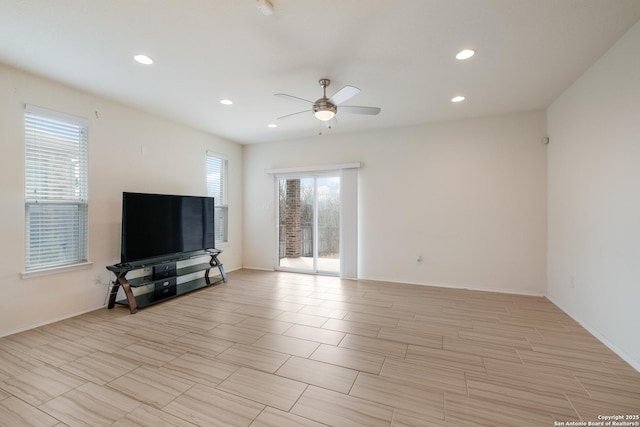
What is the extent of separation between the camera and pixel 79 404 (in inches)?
75.3

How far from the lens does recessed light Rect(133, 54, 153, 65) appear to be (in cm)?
273

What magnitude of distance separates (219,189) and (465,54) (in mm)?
4895

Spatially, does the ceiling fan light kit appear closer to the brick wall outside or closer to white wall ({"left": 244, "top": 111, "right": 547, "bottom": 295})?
white wall ({"left": 244, "top": 111, "right": 547, "bottom": 295})

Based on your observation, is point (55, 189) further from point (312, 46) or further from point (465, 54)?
point (465, 54)

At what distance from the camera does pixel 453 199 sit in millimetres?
4723

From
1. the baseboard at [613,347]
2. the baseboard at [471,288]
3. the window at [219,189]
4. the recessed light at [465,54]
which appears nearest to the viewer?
the baseboard at [613,347]

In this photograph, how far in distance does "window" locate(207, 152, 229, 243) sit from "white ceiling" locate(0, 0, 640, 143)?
181 cm

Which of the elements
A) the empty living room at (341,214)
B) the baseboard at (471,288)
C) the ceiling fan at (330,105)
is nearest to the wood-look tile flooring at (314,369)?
the empty living room at (341,214)

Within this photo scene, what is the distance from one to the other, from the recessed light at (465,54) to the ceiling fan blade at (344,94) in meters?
1.05

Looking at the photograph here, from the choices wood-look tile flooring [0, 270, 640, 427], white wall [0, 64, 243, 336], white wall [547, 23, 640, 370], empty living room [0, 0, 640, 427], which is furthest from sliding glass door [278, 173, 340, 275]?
white wall [547, 23, 640, 370]

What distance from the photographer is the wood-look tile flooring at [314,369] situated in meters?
1.82

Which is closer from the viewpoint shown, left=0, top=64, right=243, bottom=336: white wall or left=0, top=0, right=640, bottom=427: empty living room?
left=0, top=0, right=640, bottom=427: empty living room

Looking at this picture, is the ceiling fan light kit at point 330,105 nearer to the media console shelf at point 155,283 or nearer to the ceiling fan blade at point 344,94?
the ceiling fan blade at point 344,94

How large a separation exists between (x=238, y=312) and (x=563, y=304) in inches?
171
